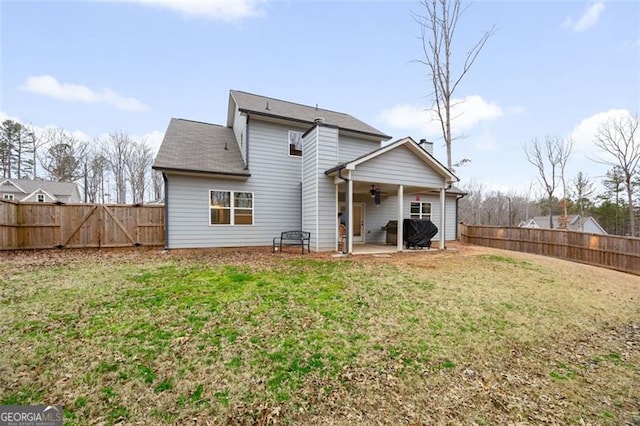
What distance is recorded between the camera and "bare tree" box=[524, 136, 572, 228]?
80.4 ft

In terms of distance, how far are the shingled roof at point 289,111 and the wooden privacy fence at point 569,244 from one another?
848 cm

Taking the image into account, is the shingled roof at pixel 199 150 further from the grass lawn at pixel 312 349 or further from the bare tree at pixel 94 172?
the bare tree at pixel 94 172

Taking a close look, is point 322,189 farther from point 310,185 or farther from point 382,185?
point 382,185

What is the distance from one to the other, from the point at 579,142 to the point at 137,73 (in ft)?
113

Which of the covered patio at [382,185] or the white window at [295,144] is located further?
the white window at [295,144]

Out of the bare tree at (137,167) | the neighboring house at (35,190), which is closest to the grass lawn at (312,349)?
the bare tree at (137,167)

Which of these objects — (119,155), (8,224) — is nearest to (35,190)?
(119,155)

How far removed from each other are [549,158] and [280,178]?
2784 cm

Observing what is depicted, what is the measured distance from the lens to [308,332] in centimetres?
364

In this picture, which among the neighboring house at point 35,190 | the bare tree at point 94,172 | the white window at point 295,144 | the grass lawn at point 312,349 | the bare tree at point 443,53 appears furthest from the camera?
the bare tree at point 94,172

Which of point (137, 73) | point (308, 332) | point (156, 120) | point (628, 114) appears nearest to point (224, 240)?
point (308, 332)

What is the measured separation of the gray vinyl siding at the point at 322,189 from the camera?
30.9 ft

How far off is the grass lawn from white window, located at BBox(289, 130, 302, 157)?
694 centimetres

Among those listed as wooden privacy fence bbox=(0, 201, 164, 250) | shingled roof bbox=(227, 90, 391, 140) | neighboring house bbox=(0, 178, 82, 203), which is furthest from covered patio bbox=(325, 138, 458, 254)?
neighboring house bbox=(0, 178, 82, 203)
